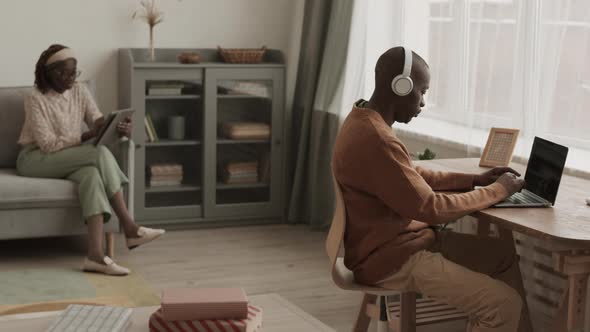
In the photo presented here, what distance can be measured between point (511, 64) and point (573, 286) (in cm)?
153

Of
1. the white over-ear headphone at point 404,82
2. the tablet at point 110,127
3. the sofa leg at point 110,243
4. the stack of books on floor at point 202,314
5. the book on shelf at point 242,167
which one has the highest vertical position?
the white over-ear headphone at point 404,82

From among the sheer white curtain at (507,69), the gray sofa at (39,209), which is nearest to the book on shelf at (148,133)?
the gray sofa at (39,209)

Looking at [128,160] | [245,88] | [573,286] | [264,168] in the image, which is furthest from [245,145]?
[573,286]

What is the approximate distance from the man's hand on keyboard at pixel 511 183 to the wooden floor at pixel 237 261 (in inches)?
40.6

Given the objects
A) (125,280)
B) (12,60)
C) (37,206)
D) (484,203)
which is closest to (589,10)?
(484,203)

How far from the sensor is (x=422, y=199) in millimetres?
2643

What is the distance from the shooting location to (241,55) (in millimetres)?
5418

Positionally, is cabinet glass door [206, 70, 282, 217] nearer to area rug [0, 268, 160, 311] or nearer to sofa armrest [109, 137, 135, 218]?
sofa armrest [109, 137, 135, 218]

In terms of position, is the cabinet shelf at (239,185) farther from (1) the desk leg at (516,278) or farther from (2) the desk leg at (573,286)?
(2) the desk leg at (573,286)

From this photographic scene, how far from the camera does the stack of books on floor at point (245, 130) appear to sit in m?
5.37

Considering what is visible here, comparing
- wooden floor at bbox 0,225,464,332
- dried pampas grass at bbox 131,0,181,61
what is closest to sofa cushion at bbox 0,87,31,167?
wooden floor at bbox 0,225,464,332

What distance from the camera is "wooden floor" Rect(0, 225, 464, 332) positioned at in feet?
13.4

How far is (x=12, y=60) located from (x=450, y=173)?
9.99 ft

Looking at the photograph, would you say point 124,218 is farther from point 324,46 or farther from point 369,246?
point 369,246
